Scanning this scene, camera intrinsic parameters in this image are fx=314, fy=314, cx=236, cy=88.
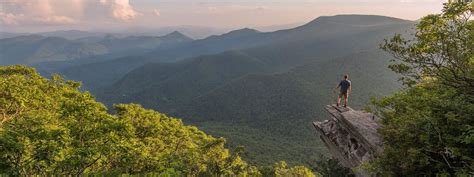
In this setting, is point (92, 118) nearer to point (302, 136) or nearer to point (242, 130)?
point (302, 136)

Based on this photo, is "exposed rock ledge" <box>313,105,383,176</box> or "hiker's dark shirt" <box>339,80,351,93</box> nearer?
"exposed rock ledge" <box>313,105,383,176</box>

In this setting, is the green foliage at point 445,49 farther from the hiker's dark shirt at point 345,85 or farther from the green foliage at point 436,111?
the hiker's dark shirt at point 345,85

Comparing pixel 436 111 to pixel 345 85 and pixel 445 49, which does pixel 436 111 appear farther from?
pixel 345 85

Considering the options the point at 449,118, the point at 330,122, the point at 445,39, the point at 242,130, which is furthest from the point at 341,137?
the point at 242,130

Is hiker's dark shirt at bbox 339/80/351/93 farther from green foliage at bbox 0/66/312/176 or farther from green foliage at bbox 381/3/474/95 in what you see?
green foliage at bbox 0/66/312/176

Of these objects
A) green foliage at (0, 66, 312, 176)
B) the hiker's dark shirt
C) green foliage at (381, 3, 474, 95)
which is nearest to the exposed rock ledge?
the hiker's dark shirt

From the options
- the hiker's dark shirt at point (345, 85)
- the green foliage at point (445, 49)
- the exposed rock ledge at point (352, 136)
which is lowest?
the exposed rock ledge at point (352, 136)

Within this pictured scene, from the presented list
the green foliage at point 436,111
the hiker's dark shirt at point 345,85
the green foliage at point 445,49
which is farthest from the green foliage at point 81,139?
the green foliage at point 445,49
